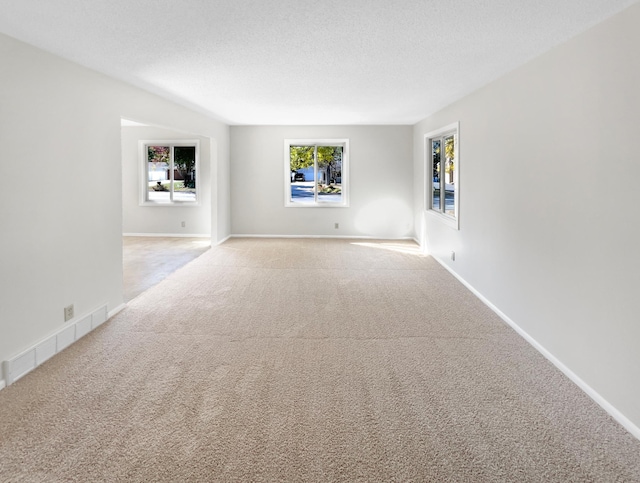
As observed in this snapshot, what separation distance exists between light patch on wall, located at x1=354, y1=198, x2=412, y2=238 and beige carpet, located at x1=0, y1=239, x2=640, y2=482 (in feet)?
14.9

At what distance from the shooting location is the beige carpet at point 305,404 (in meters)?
1.95

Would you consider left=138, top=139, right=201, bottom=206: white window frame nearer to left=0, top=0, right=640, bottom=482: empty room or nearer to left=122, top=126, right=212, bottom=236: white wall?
left=122, top=126, right=212, bottom=236: white wall

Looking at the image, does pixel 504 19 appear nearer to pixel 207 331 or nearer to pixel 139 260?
pixel 207 331

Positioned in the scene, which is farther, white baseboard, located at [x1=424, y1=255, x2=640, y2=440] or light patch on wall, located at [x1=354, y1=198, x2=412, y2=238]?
light patch on wall, located at [x1=354, y1=198, x2=412, y2=238]

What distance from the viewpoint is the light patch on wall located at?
→ 8758mm

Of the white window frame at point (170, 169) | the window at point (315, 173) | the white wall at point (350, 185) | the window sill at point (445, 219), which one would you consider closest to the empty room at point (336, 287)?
the window sill at point (445, 219)

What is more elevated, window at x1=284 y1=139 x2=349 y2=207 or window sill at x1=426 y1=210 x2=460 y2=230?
window at x1=284 y1=139 x2=349 y2=207

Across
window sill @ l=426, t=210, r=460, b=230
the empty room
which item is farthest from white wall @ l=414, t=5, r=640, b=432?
window sill @ l=426, t=210, r=460, b=230

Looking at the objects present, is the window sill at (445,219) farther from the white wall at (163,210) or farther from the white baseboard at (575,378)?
the white wall at (163,210)

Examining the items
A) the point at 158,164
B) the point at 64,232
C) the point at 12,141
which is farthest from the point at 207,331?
the point at 158,164

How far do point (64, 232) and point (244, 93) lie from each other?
2.56 m

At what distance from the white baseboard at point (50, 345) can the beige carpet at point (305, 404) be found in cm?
7

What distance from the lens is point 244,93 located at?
5.01m

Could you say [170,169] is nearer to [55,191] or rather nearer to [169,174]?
[169,174]
